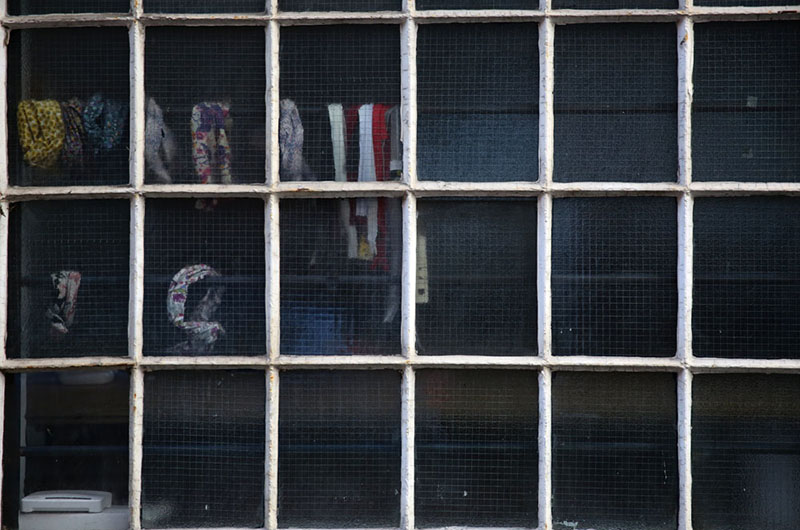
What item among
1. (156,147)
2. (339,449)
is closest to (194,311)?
(156,147)

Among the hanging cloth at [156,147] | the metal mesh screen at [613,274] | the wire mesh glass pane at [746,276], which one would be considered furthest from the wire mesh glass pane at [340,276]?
the wire mesh glass pane at [746,276]

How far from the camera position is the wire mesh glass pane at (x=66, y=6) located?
292cm

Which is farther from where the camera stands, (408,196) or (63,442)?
(63,442)

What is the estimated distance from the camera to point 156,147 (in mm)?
2906

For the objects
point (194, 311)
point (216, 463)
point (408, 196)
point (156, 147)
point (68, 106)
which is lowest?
point (216, 463)

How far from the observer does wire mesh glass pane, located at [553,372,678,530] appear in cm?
284

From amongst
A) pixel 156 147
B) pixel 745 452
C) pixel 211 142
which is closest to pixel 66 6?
pixel 156 147

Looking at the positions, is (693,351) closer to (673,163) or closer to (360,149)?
(673,163)

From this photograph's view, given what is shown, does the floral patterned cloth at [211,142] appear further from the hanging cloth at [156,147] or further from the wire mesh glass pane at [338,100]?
the wire mesh glass pane at [338,100]

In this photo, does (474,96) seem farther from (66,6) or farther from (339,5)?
(66,6)

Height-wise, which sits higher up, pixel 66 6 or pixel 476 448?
pixel 66 6

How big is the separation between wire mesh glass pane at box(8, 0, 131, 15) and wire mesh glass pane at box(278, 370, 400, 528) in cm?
142

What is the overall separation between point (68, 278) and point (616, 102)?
201cm

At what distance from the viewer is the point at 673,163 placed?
9.32ft
